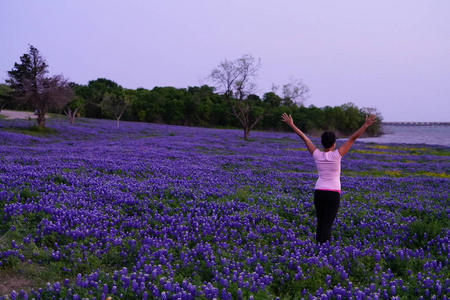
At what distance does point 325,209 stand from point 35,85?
106ft

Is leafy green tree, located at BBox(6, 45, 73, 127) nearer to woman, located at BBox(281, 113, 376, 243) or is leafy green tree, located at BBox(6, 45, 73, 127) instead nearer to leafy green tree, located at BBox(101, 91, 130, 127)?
leafy green tree, located at BBox(101, 91, 130, 127)

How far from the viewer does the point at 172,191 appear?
28.2 feet

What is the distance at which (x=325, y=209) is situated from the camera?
18.5 ft

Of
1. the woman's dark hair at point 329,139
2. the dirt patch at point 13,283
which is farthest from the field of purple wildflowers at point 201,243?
the woman's dark hair at point 329,139

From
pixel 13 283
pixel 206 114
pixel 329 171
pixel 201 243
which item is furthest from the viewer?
pixel 206 114

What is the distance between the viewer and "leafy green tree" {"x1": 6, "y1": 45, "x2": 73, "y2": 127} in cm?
3038

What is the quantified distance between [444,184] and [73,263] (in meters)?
14.1

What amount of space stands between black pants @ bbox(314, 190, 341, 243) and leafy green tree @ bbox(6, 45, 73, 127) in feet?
102

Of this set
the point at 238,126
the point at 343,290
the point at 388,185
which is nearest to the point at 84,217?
the point at 343,290

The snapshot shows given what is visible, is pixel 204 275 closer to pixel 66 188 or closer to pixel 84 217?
pixel 84 217

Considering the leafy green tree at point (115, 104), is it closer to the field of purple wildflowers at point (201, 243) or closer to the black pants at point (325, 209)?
the field of purple wildflowers at point (201, 243)

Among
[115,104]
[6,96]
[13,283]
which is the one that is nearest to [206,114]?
[115,104]

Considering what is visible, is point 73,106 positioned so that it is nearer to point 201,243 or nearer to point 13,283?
point 201,243

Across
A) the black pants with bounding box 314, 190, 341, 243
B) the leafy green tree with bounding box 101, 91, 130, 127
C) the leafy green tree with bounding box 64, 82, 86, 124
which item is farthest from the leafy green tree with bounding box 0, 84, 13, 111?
the black pants with bounding box 314, 190, 341, 243
